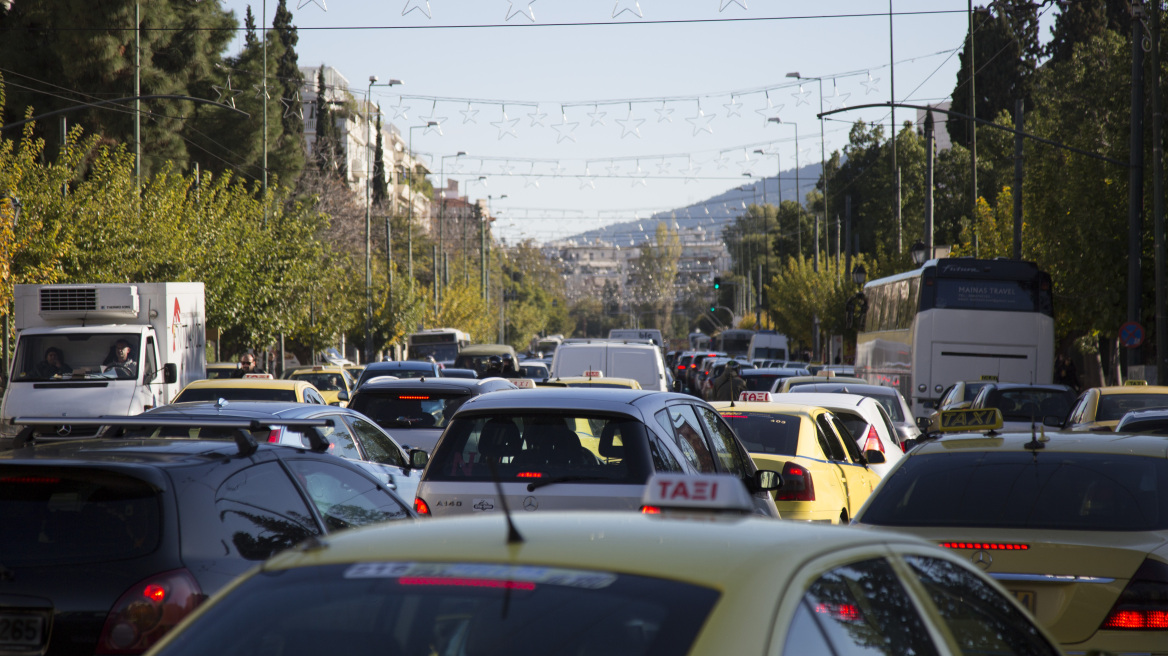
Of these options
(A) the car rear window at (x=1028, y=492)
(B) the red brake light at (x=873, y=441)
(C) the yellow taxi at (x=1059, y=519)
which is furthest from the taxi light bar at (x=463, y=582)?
(B) the red brake light at (x=873, y=441)

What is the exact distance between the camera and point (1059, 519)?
6.11 metres

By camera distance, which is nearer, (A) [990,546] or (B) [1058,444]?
(A) [990,546]

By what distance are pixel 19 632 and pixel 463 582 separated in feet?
9.06

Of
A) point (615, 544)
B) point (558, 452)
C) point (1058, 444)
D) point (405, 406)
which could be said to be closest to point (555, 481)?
point (558, 452)

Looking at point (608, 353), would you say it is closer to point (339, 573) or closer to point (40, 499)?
point (40, 499)

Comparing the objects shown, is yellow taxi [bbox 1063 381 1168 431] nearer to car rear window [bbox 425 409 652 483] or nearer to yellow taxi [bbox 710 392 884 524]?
yellow taxi [bbox 710 392 884 524]

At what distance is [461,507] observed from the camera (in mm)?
7598

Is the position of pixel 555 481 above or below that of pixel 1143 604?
above

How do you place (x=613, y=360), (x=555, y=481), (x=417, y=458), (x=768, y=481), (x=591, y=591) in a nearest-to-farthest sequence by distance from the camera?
(x=591, y=591), (x=555, y=481), (x=768, y=481), (x=417, y=458), (x=613, y=360)

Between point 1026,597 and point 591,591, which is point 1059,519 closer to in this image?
point 1026,597

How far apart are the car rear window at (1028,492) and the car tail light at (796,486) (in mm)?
3688

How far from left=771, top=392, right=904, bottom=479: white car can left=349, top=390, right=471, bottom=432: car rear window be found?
372cm

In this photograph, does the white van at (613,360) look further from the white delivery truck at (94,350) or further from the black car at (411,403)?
the black car at (411,403)

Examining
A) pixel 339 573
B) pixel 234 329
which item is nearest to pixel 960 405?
pixel 339 573
